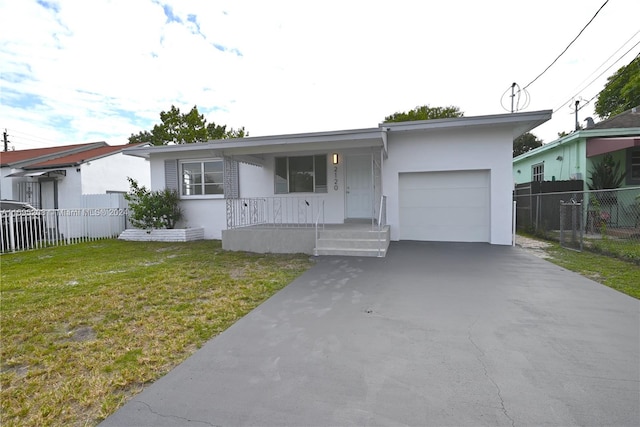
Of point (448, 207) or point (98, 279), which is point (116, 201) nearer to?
point (98, 279)

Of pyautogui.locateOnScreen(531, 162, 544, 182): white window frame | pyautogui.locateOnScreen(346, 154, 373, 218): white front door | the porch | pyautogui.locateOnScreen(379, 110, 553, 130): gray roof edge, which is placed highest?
pyautogui.locateOnScreen(379, 110, 553, 130): gray roof edge

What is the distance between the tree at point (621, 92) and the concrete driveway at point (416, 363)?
18783 mm

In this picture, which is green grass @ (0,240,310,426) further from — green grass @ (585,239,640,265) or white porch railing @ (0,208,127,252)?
green grass @ (585,239,640,265)

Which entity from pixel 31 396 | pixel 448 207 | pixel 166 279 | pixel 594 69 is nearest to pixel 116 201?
pixel 166 279

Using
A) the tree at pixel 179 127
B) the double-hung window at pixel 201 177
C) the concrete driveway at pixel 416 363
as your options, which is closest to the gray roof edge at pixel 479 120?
the concrete driveway at pixel 416 363

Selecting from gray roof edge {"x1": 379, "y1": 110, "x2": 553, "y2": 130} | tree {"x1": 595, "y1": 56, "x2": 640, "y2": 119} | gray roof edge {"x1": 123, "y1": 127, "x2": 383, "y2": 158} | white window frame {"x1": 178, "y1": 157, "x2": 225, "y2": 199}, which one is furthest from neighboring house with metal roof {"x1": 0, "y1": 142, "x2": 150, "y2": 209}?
tree {"x1": 595, "y1": 56, "x2": 640, "y2": 119}

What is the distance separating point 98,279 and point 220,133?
73.4ft

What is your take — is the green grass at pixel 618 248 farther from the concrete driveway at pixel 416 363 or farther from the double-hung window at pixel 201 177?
the double-hung window at pixel 201 177

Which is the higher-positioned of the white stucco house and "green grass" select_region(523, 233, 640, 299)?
the white stucco house

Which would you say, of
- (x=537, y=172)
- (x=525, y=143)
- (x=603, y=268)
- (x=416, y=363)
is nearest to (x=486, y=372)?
(x=416, y=363)

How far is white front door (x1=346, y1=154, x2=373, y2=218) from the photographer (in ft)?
28.9

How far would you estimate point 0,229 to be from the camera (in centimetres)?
761

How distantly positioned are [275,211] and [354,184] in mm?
2660

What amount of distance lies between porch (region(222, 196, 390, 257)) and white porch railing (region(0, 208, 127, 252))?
536 centimetres
